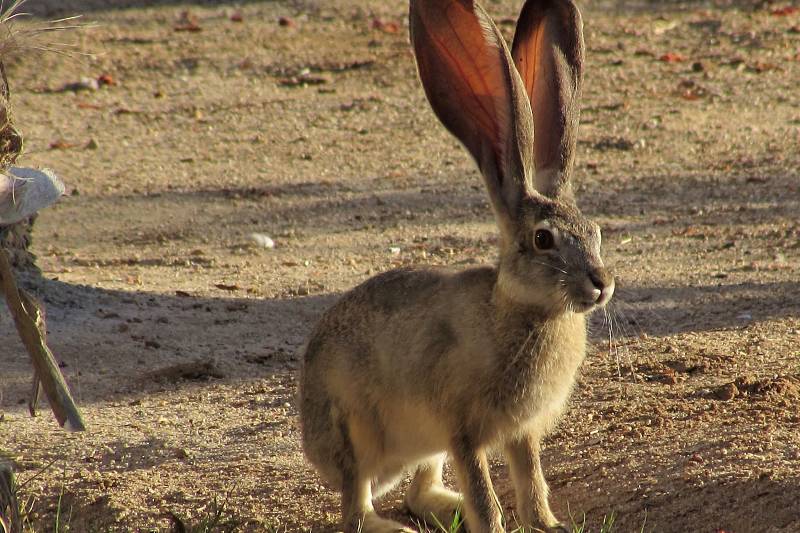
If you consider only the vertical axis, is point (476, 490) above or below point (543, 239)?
below

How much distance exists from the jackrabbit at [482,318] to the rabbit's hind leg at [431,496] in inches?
7.4

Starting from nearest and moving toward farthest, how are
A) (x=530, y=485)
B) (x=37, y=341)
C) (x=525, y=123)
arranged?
(x=37, y=341) → (x=525, y=123) → (x=530, y=485)

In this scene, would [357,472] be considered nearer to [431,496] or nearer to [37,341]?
[431,496]

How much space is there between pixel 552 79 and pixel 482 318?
97 centimetres

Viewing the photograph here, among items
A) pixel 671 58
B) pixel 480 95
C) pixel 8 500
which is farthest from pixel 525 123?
pixel 671 58

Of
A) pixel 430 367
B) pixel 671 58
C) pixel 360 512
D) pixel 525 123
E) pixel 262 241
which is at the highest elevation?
pixel 525 123

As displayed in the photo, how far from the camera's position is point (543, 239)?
13.4 ft

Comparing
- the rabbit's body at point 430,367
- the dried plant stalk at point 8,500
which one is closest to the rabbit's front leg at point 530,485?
the rabbit's body at point 430,367

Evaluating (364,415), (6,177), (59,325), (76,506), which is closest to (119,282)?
(59,325)

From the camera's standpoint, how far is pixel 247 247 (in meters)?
8.16

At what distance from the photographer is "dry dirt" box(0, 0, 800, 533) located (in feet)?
15.9

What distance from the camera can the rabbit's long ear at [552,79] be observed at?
4508 millimetres

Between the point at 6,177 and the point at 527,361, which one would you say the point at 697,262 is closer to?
the point at 527,361

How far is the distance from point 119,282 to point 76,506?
2755 millimetres
